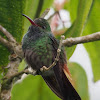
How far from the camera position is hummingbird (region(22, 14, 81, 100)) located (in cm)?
178

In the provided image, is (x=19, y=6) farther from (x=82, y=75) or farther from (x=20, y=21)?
(x=82, y=75)

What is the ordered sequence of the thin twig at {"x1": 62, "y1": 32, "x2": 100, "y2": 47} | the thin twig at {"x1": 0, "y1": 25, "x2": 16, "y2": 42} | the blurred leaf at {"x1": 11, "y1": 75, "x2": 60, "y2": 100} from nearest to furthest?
1. the thin twig at {"x1": 62, "y1": 32, "x2": 100, "y2": 47}
2. the thin twig at {"x1": 0, "y1": 25, "x2": 16, "y2": 42}
3. the blurred leaf at {"x1": 11, "y1": 75, "x2": 60, "y2": 100}

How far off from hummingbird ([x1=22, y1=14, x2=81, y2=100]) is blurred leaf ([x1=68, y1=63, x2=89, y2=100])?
310mm

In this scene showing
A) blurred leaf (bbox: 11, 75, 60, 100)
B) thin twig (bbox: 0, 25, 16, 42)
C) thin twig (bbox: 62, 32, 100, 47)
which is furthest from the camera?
blurred leaf (bbox: 11, 75, 60, 100)

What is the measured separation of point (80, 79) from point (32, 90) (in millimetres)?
449

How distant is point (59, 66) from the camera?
1.75 m

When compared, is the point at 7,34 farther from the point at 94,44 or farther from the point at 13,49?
the point at 94,44

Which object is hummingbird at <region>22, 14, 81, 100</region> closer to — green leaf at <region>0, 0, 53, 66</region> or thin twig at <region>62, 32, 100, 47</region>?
green leaf at <region>0, 0, 53, 66</region>

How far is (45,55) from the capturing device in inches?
76.7

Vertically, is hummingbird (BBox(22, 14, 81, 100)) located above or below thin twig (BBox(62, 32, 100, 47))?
above

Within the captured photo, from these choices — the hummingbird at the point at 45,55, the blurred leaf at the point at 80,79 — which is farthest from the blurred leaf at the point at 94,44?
the hummingbird at the point at 45,55

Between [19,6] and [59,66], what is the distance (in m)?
0.49

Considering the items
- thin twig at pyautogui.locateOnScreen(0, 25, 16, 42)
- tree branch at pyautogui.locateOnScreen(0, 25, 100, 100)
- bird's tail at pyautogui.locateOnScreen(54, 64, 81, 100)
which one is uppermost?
thin twig at pyautogui.locateOnScreen(0, 25, 16, 42)

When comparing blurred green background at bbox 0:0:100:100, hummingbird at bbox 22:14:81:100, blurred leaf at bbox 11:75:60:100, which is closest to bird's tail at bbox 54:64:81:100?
hummingbird at bbox 22:14:81:100
